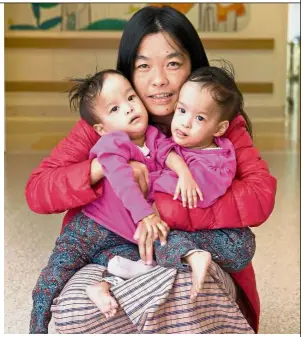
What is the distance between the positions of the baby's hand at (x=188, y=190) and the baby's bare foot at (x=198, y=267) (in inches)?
4.9

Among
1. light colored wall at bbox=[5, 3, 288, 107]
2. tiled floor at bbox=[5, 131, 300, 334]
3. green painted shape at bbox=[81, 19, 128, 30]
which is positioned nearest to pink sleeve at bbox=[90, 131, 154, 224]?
tiled floor at bbox=[5, 131, 300, 334]

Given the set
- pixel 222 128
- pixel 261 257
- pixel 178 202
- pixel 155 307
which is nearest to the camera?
pixel 155 307

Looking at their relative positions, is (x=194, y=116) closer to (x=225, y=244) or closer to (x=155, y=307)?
(x=225, y=244)

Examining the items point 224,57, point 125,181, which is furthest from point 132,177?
point 224,57

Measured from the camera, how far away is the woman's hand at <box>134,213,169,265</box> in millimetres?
1584

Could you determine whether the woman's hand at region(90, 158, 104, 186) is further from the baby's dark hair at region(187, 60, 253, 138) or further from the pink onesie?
the baby's dark hair at region(187, 60, 253, 138)

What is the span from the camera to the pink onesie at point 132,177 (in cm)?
159

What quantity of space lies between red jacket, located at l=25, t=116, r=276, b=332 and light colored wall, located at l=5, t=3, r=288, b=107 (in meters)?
6.15

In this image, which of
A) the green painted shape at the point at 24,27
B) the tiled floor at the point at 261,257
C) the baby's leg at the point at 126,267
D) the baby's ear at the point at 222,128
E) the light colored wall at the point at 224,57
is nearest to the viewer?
the baby's leg at the point at 126,267

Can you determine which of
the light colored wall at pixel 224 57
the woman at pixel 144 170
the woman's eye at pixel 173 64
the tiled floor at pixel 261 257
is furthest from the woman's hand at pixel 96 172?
the light colored wall at pixel 224 57

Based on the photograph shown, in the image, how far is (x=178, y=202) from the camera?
5.33 ft

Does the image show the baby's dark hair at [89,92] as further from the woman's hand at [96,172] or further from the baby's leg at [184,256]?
the baby's leg at [184,256]

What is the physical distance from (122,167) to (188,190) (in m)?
0.16

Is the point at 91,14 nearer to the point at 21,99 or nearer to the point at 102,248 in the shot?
the point at 21,99
